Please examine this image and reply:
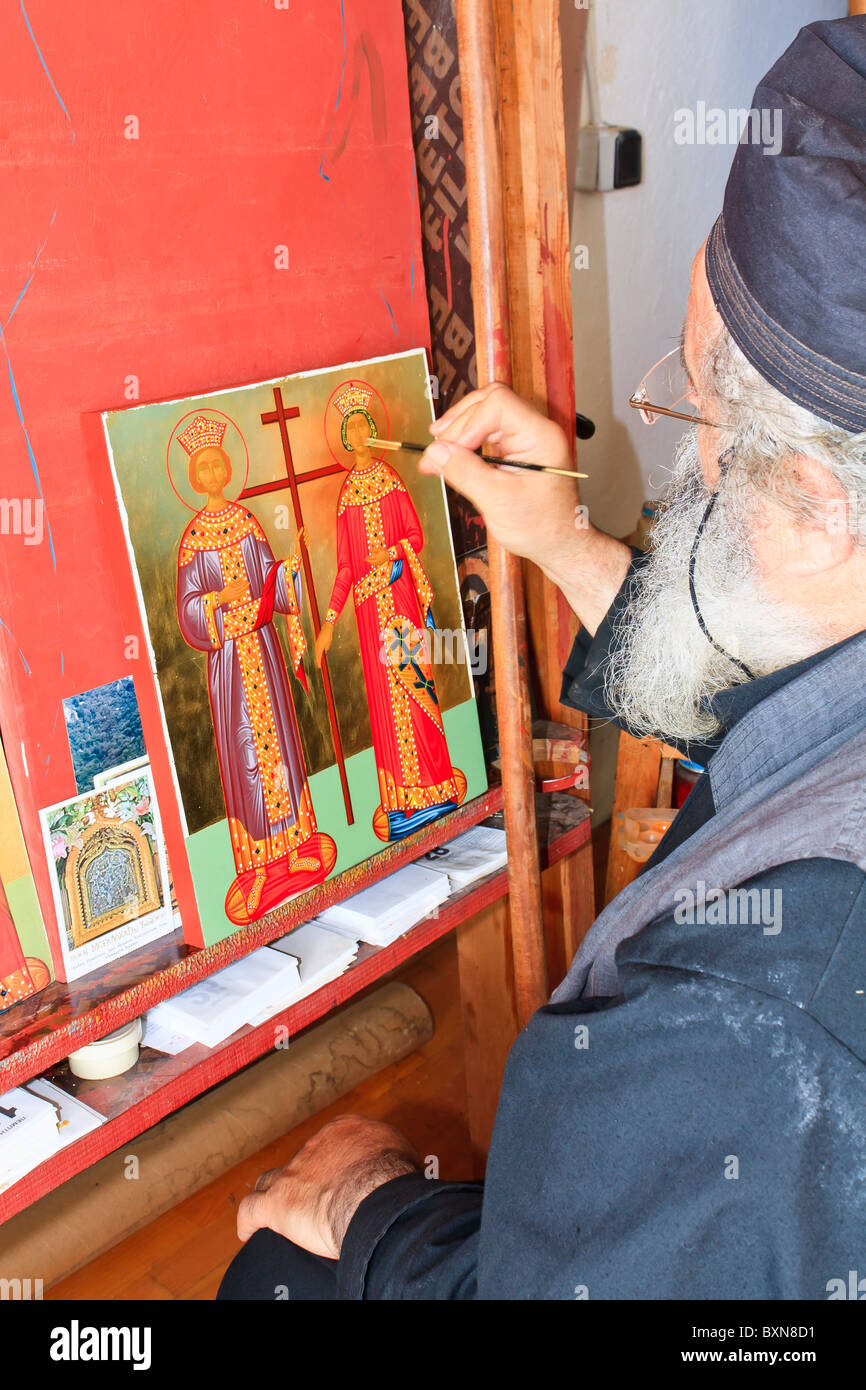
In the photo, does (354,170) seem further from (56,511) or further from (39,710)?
(39,710)

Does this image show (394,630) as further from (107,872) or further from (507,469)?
(107,872)

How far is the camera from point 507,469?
136cm

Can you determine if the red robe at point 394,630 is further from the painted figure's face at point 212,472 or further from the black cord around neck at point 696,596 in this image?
the black cord around neck at point 696,596

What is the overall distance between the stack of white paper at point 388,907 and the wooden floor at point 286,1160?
87 centimetres

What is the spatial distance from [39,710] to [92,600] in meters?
0.12

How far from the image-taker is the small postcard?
45.4 inches

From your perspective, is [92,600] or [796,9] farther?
[796,9]

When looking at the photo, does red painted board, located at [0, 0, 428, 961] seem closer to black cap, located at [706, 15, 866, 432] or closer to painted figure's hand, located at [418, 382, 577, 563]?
painted figure's hand, located at [418, 382, 577, 563]

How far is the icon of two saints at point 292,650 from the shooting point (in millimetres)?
1219

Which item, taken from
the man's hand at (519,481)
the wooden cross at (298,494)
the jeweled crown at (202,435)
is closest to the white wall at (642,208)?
the man's hand at (519,481)

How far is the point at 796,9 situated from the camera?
2936mm
